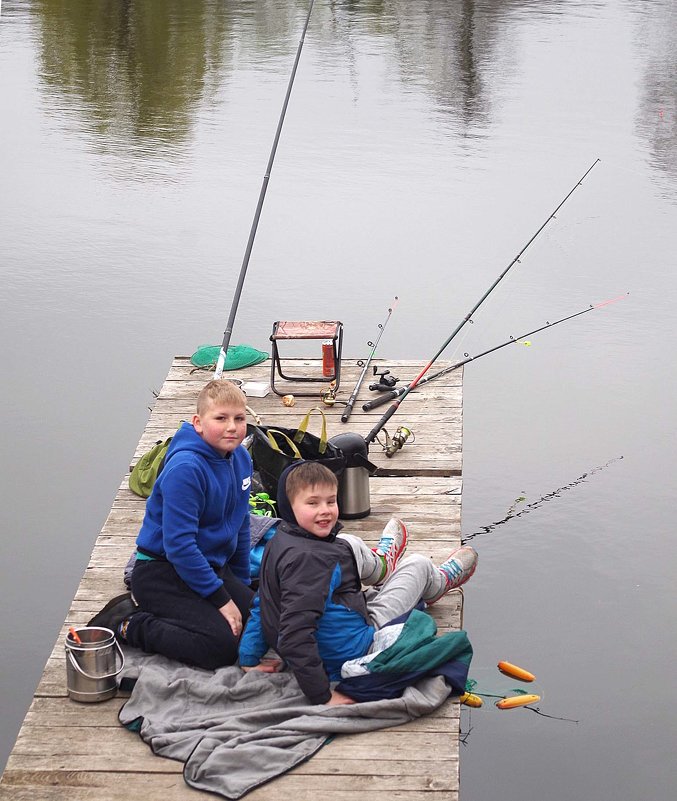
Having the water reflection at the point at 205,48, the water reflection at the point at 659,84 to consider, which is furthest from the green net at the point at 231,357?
the water reflection at the point at 205,48

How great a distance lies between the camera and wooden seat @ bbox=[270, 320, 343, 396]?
6.35m

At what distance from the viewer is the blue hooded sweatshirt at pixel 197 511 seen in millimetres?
3996

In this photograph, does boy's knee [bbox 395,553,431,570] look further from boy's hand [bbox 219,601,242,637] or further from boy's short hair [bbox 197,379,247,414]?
boy's short hair [bbox 197,379,247,414]

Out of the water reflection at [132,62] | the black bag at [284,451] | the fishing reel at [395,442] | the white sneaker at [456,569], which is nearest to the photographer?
the white sneaker at [456,569]

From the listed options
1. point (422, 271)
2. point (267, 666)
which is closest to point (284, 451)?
point (267, 666)

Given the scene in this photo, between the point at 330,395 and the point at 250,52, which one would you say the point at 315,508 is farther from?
the point at 250,52

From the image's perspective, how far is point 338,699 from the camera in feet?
12.6

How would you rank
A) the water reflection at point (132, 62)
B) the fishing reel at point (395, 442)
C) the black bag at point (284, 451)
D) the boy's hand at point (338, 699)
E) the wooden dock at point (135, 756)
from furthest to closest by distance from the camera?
the water reflection at point (132, 62) < the fishing reel at point (395, 442) < the black bag at point (284, 451) < the boy's hand at point (338, 699) < the wooden dock at point (135, 756)

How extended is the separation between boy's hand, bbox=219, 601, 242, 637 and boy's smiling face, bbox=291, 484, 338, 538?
40 cm

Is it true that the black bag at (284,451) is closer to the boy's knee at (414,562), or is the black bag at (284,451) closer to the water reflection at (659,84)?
the boy's knee at (414,562)

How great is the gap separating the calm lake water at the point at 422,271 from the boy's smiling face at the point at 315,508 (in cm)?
117

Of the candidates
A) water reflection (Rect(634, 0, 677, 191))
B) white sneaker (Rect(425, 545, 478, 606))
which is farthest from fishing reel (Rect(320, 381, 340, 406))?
water reflection (Rect(634, 0, 677, 191))

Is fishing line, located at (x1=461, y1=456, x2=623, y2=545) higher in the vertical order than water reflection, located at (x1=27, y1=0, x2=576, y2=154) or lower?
lower

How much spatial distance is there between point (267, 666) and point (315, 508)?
49 cm
